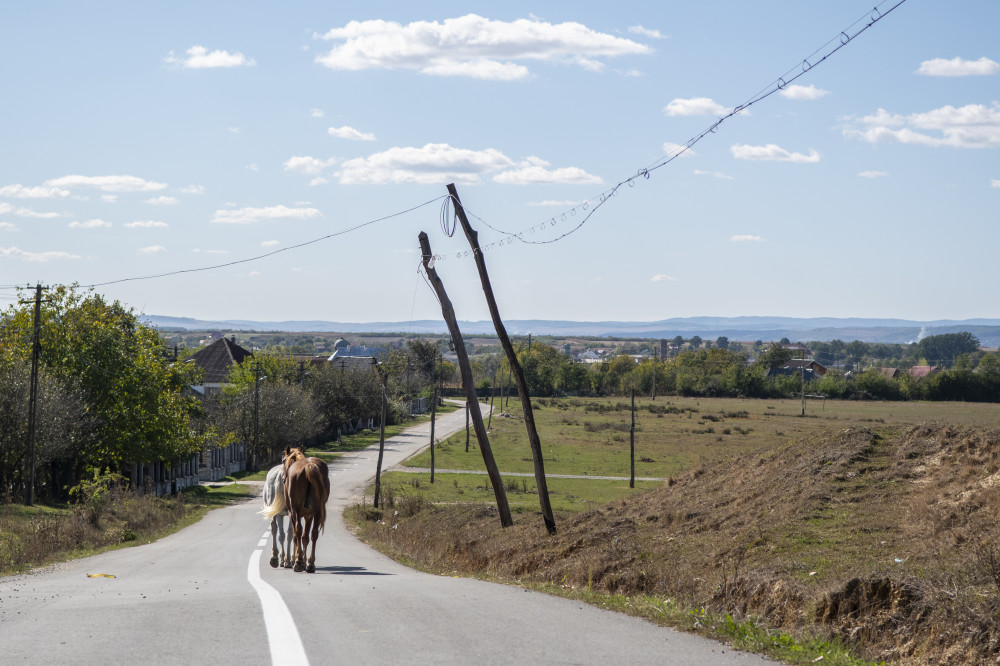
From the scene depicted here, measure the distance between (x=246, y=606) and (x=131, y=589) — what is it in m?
3.64

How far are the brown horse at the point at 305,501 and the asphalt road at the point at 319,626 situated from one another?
247 cm

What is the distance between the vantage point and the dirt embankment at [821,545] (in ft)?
27.4

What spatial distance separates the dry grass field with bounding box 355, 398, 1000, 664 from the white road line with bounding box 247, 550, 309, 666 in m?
3.47

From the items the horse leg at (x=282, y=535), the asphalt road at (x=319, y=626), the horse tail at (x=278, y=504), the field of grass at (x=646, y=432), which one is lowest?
the field of grass at (x=646, y=432)

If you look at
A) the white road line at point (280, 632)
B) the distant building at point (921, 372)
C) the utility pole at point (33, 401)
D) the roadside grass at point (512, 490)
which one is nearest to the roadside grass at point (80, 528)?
the utility pole at point (33, 401)

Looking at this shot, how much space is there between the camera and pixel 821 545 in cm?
1261

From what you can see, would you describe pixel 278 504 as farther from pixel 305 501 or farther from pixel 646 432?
pixel 646 432

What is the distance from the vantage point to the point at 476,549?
2009 cm

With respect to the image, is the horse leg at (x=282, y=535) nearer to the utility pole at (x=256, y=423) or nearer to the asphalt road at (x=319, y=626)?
the asphalt road at (x=319, y=626)

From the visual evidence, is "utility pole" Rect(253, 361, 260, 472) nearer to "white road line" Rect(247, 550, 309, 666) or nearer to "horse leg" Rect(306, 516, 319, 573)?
"horse leg" Rect(306, 516, 319, 573)

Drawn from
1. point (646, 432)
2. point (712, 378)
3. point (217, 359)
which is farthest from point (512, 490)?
point (712, 378)

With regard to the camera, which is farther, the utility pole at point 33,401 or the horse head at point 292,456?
the utility pole at point 33,401

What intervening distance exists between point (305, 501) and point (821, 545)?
8046 millimetres

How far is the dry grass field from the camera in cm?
820
